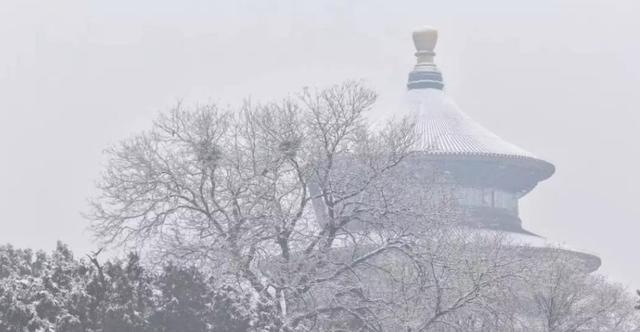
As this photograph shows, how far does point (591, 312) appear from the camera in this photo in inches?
2913

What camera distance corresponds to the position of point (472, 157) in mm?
120438

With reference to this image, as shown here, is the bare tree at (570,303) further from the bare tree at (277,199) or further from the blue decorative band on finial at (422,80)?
the blue decorative band on finial at (422,80)

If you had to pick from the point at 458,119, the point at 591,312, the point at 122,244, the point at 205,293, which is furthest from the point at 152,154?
the point at 458,119

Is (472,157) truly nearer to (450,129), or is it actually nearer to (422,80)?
(450,129)

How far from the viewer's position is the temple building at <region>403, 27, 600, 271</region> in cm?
11906

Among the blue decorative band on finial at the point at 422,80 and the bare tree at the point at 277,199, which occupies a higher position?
the blue decorative band on finial at the point at 422,80

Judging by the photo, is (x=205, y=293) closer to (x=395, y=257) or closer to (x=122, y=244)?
(x=122, y=244)

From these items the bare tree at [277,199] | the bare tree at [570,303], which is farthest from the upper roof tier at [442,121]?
the bare tree at [277,199]

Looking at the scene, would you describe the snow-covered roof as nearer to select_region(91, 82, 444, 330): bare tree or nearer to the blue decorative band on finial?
the blue decorative band on finial

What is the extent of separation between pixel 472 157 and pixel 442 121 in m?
5.18

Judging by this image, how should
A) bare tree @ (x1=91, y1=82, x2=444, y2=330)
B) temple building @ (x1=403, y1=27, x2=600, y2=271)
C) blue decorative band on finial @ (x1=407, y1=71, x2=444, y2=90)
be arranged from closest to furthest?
bare tree @ (x1=91, y1=82, x2=444, y2=330), temple building @ (x1=403, y1=27, x2=600, y2=271), blue decorative band on finial @ (x1=407, y1=71, x2=444, y2=90)

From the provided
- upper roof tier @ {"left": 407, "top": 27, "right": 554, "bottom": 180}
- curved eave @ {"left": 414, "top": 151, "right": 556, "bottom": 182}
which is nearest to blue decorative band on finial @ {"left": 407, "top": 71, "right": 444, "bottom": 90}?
upper roof tier @ {"left": 407, "top": 27, "right": 554, "bottom": 180}

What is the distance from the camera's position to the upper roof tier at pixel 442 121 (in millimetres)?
121438

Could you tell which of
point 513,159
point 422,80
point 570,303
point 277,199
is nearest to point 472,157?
point 513,159
